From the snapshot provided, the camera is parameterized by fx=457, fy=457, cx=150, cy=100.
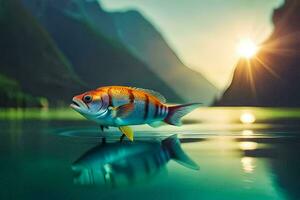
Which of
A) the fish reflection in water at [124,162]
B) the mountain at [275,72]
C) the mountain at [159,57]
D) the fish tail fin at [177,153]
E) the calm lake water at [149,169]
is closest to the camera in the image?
the calm lake water at [149,169]

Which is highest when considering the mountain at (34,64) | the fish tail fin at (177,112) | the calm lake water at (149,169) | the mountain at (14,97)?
the mountain at (34,64)

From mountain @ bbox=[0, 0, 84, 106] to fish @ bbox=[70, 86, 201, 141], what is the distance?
44.8 feet

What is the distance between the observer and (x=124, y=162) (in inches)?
87.3

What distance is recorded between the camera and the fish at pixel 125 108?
255cm

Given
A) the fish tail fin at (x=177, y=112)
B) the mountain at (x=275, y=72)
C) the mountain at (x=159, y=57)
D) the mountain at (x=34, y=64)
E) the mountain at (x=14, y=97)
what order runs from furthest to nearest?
1. the mountain at (x=34, y=64)
2. the mountain at (x=14, y=97)
3. the mountain at (x=275, y=72)
4. the mountain at (x=159, y=57)
5. the fish tail fin at (x=177, y=112)

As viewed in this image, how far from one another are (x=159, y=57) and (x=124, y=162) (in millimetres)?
12181

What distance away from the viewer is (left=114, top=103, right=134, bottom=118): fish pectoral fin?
103 inches

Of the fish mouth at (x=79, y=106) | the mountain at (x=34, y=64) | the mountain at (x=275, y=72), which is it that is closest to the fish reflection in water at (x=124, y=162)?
the fish mouth at (x=79, y=106)

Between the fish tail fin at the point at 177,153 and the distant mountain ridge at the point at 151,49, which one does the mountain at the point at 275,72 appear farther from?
the fish tail fin at the point at 177,153

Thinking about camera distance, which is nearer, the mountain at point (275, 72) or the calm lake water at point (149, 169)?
the calm lake water at point (149, 169)

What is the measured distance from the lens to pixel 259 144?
10.1ft

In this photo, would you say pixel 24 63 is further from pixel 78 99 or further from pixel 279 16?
pixel 78 99

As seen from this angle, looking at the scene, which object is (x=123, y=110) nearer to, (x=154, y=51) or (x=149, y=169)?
(x=149, y=169)

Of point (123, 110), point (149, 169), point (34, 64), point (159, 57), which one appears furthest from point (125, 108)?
point (34, 64)
